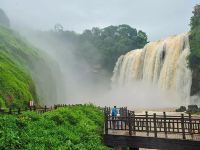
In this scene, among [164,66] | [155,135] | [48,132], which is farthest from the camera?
[164,66]

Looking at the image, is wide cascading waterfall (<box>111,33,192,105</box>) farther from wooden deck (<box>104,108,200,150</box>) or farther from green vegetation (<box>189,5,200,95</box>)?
wooden deck (<box>104,108,200,150</box>)

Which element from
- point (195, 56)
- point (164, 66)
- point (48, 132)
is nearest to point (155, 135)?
point (48, 132)

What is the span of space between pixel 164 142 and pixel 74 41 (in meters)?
93.0

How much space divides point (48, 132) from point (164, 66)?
44280 millimetres

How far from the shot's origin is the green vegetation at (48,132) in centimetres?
1168

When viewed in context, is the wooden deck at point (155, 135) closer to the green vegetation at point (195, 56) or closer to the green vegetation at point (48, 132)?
the green vegetation at point (48, 132)

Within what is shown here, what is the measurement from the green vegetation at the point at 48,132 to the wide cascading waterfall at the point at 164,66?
35.0 meters

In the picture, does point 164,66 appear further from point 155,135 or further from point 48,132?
point 48,132

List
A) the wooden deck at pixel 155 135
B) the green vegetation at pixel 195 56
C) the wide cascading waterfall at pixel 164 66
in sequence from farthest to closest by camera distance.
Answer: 1. the wide cascading waterfall at pixel 164 66
2. the green vegetation at pixel 195 56
3. the wooden deck at pixel 155 135

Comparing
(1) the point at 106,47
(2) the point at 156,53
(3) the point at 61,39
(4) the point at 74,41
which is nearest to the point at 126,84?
(2) the point at 156,53

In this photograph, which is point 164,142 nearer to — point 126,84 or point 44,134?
point 44,134

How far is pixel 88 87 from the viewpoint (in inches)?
3816

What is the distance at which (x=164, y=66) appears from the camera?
5609 cm

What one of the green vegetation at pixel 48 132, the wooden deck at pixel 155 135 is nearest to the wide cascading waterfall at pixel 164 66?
the wooden deck at pixel 155 135
